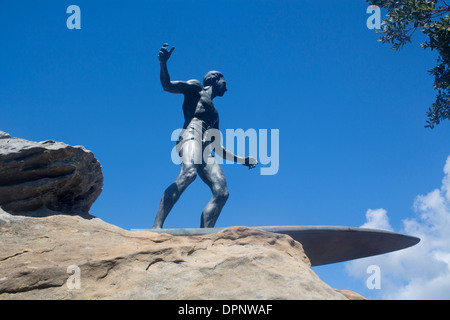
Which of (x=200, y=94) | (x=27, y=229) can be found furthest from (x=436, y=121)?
(x=27, y=229)

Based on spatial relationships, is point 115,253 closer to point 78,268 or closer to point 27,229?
point 78,268

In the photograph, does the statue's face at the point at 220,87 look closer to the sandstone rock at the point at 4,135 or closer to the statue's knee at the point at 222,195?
the statue's knee at the point at 222,195

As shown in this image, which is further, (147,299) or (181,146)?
(181,146)

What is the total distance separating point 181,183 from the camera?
489 cm

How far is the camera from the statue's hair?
20.1 ft

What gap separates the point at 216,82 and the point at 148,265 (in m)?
3.72

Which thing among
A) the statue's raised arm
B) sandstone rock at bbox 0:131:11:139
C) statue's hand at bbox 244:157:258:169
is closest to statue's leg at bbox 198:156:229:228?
statue's hand at bbox 244:157:258:169

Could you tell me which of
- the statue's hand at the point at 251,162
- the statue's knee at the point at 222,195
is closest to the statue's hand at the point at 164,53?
the statue's knee at the point at 222,195

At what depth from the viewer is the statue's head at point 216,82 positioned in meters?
6.10

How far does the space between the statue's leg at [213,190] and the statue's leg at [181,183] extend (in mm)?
240

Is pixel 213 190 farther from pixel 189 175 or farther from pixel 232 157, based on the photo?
pixel 232 157
